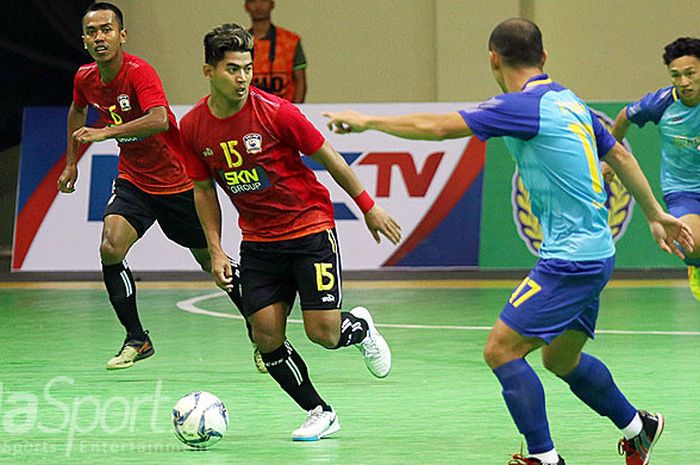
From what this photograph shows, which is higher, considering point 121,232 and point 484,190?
point 121,232

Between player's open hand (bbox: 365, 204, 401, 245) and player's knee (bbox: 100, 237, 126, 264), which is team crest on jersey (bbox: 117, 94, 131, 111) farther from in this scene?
player's open hand (bbox: 365, 204, 401, 245)

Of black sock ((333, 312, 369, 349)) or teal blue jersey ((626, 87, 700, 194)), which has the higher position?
teal blue jersey ((626, 87, 700, 194))

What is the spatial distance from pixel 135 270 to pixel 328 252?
7925 millimetres

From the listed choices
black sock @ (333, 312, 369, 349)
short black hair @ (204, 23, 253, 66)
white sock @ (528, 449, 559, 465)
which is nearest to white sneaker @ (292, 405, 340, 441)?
black sock @ (333, 312, 369, 349)

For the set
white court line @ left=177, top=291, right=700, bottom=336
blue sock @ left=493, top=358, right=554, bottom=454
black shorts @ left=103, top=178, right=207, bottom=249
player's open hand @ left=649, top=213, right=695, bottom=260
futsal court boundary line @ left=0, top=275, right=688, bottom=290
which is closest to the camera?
blue sock @ left=493, top=358, right=554, bottom=454

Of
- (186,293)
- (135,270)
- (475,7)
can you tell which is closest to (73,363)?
(186,293)

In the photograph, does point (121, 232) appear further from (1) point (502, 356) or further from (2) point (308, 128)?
(1) point (502, 356)

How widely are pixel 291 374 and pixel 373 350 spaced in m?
1.04

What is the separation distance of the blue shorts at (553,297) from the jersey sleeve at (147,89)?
3.78 m

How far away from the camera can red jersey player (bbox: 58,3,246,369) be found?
8664 mm

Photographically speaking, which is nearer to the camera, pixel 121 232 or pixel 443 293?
pixel 121 232

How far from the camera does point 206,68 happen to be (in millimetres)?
6625

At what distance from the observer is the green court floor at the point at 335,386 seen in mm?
6250

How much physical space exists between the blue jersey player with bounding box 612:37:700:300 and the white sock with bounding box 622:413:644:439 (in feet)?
11.5
